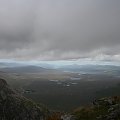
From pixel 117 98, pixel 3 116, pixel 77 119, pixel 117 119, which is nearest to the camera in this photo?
pixel 117 119

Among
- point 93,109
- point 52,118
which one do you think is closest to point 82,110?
point 93,109

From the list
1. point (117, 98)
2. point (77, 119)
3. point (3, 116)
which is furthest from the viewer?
point (3, 116)

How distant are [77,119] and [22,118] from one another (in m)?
175

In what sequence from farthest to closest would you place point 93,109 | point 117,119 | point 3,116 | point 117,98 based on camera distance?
1. point 3,116
2. point 117,98
3. point 93,109
4. point 117,119

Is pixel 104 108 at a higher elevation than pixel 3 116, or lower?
higher

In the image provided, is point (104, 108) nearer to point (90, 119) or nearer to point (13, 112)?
point (90, 119)

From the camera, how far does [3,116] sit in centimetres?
19375

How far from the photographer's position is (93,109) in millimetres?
32719

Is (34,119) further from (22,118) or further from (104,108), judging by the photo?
(104,108)

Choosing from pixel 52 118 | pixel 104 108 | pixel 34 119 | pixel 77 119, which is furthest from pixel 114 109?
pixel 34 119

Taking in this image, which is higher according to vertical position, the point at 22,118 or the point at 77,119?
the point at 77,119

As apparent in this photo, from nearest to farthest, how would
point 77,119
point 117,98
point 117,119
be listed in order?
1. point 117,119
2. point 77,119
3. point 117,98

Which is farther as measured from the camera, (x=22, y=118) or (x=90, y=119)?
(x=22, y=118)

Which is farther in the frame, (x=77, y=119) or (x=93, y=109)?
(x=93, y=109)
